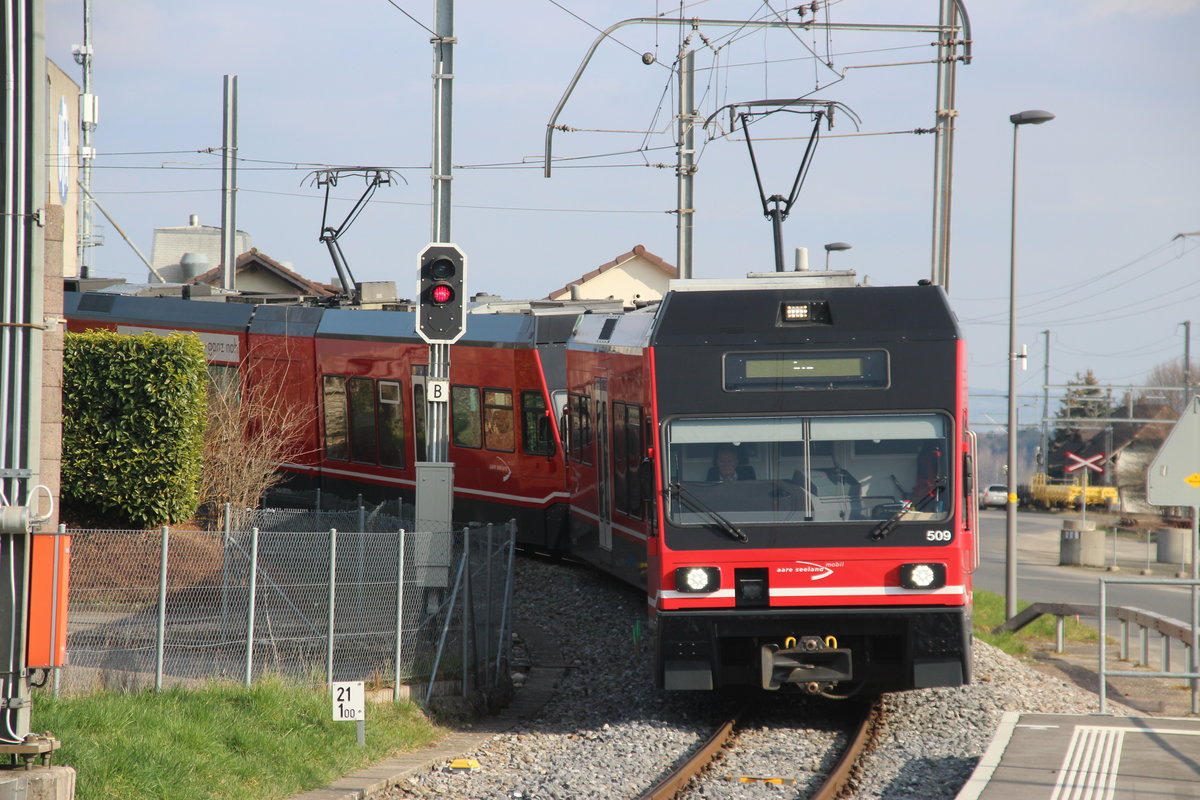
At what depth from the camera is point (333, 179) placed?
23281 millimetres

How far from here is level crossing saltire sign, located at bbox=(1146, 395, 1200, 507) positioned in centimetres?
1148

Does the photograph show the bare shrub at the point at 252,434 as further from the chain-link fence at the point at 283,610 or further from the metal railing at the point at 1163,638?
the metal railing at the point at 1163,638

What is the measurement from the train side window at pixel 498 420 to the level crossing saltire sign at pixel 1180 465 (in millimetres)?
9487

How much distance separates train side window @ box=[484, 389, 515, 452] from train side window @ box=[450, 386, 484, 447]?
227mm

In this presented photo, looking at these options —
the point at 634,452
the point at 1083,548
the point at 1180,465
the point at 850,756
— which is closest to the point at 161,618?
the point at 634,452

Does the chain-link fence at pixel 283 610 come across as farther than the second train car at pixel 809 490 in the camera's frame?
Yes

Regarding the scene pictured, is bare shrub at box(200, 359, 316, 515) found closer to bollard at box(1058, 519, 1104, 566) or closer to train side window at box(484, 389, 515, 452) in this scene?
train side window at box(484, 389, 515, 452)

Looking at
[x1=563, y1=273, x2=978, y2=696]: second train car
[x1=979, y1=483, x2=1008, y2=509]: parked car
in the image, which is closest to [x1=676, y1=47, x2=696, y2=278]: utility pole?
[x1=563, y1=273, x2=978, y2=696]: second train car

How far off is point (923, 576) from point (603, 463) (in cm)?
493

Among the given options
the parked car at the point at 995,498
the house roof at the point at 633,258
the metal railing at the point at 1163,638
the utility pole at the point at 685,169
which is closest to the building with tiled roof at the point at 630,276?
the house roof at the point at 633,258

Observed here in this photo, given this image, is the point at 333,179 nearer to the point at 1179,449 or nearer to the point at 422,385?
the point at 422,385

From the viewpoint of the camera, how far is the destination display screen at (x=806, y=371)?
35.2ft

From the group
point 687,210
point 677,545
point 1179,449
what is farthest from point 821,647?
point 687,210

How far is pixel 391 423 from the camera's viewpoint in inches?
810
